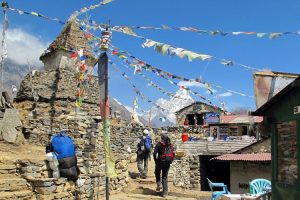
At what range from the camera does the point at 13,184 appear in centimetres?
921

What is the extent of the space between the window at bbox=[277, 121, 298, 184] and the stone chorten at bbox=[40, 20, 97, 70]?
20.4m

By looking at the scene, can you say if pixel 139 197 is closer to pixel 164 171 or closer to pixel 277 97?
pixel 164 171

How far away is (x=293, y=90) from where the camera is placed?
21.2 feet

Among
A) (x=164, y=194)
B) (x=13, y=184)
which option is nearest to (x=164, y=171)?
(x=164, y=194)

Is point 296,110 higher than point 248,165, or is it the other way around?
point 296,110

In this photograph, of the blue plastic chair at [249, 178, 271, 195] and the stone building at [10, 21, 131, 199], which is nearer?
the blue plastic chair at [249, 178, 271, 195]

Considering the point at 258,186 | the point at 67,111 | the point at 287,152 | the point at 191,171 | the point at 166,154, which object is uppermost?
the point at 67,111

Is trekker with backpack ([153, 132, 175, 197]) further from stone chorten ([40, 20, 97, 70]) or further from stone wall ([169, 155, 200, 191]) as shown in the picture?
stone chorten ([40, 20, 97, 70])

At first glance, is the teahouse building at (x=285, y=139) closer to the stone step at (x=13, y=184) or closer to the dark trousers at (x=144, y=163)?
the stone step at (x=13, y=184)

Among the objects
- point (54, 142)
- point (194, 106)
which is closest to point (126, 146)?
point (54, 142)

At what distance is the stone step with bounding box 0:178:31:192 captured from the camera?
9.02 meters

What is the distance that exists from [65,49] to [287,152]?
21.0 m

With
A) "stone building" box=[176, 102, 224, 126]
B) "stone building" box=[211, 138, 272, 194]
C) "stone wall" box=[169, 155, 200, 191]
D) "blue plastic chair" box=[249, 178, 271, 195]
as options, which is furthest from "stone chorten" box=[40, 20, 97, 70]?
"stone building" box=[176, 102, 224, 126]

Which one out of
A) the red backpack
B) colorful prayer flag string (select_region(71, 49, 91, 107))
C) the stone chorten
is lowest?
the red backpack
